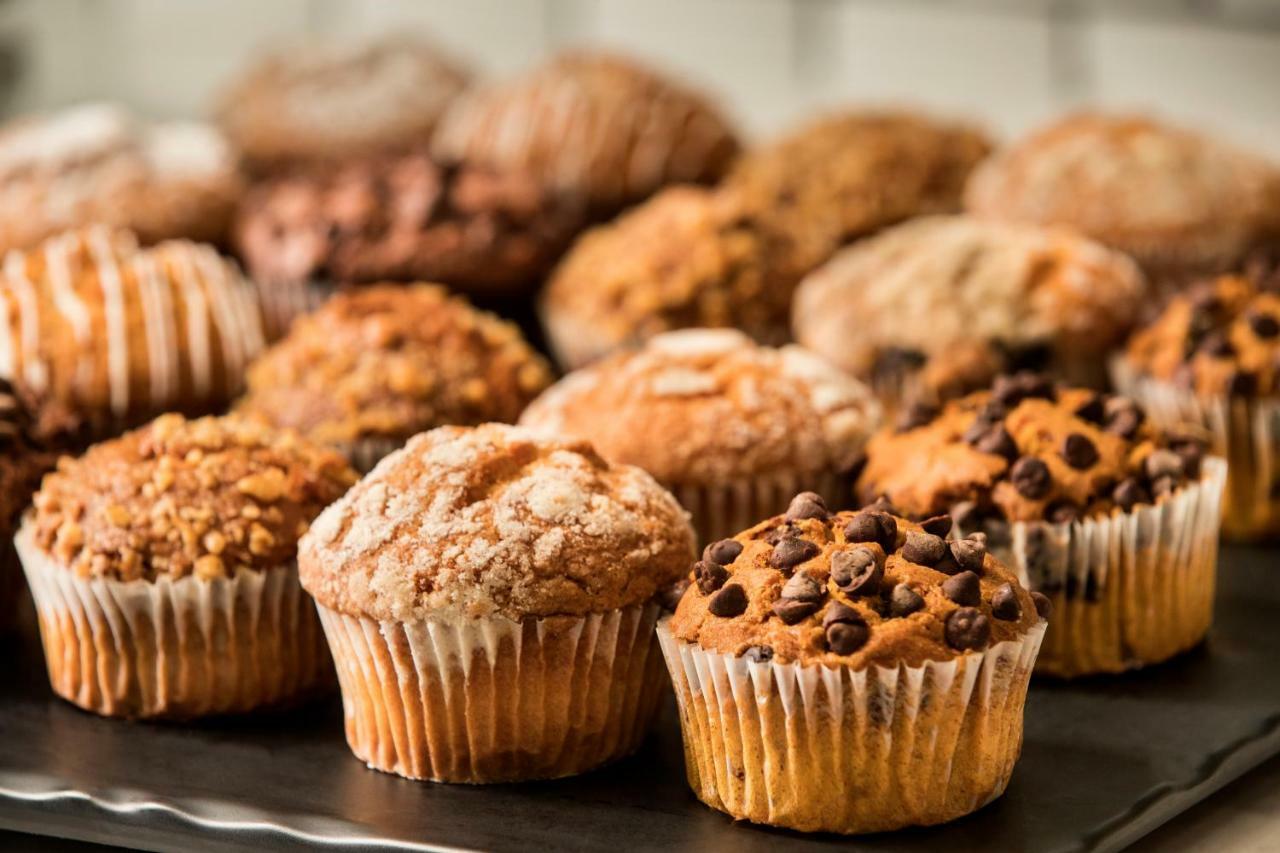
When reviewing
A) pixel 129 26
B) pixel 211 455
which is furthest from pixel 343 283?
pixel 129 26

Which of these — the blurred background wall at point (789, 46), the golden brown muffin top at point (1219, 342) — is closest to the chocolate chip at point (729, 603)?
the golden brown muffin top at point (1219, 342)

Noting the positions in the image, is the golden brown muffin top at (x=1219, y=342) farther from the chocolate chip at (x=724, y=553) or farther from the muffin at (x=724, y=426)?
the chocolate chip at (x=724, y=553)

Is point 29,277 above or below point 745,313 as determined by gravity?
above

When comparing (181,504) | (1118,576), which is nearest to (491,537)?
(181,504)

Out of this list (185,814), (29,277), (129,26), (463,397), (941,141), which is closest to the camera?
(185,814)

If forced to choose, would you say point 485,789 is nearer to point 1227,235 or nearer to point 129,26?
point 1227,235

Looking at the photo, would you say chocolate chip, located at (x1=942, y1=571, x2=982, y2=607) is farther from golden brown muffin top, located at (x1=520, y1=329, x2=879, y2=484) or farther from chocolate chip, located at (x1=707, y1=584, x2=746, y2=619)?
golden brown muffin top, located at (x1=520, y1=329, x2=879, y2=484)

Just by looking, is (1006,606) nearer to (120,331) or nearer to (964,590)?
(964,590)
